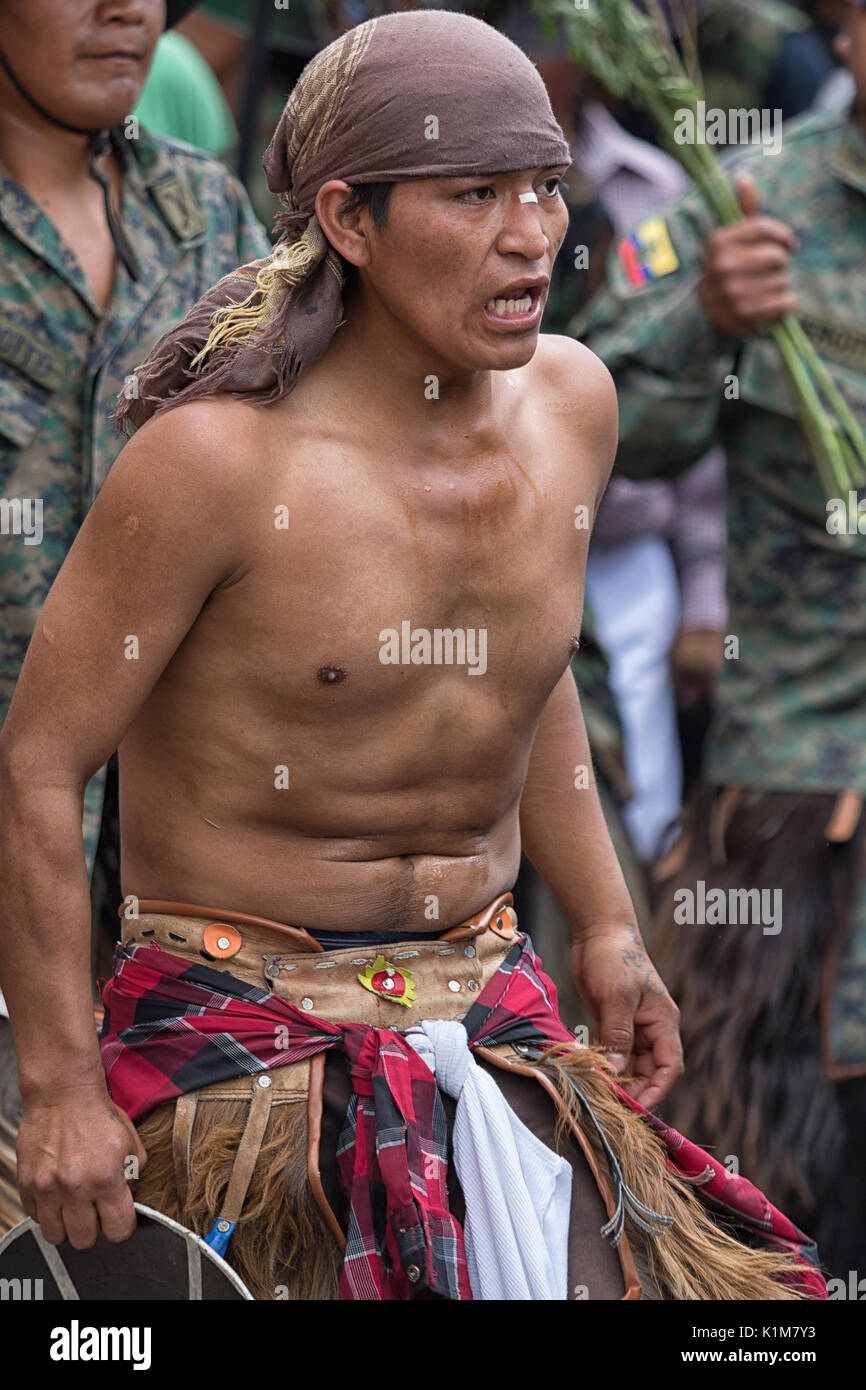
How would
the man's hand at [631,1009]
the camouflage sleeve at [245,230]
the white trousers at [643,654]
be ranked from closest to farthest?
the man's hand at [631,1009]
the camouflage sleeve at [245,230]
the white trousers at [643,654]

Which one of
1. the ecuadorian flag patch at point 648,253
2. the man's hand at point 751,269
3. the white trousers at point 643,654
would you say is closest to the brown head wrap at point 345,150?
the man's hand at point 751,269

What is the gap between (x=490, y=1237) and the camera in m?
2.49

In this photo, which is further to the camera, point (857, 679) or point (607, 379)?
point (857, 679)

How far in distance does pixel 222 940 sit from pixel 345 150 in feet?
3.14

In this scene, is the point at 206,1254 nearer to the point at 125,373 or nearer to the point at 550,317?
the point at 125,373

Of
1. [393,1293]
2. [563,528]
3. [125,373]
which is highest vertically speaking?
[125,373]

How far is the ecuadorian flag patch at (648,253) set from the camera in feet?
15.1

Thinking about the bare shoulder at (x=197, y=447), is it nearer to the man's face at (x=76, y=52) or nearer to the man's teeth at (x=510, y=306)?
the man's teeth at (x=510, y=306)

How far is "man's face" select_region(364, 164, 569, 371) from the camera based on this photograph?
8.04ft

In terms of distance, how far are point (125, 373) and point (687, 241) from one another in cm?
153

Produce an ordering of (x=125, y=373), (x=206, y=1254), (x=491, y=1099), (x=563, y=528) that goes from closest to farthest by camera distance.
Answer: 1. (x=206, y=1254)
2. (x=491, y=1099)
3. (x=563, y=528)
4. (x=125, y=373)

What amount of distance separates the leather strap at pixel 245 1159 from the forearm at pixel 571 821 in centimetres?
67

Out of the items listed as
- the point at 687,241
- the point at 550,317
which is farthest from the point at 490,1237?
the point at 550,317

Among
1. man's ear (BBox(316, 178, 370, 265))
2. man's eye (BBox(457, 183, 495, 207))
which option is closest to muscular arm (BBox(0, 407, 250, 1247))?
man's ear (BBox(316, 178, 370, 265))
